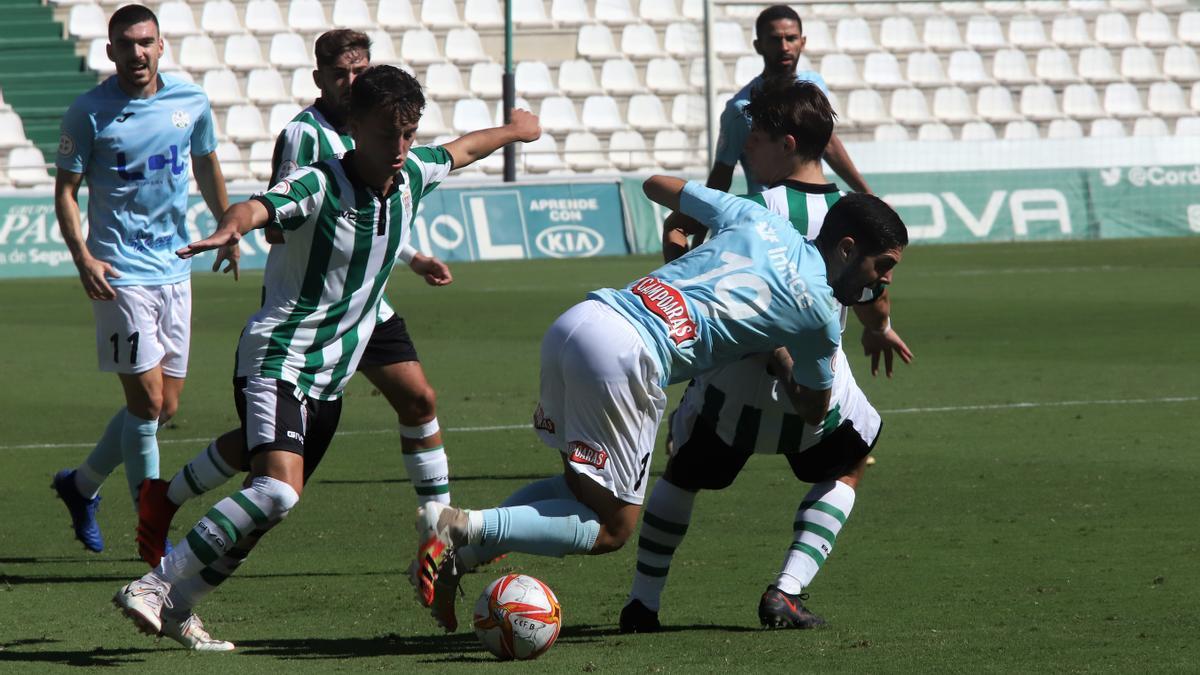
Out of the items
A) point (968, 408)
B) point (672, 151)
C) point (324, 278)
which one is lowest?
point (672, 151)

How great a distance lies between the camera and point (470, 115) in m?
29.4

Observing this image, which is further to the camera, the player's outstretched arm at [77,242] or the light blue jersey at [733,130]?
the light blue jersey at [733,130]

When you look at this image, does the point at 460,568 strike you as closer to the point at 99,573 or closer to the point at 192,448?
the point at 99,573

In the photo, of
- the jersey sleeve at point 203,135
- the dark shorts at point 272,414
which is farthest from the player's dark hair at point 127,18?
the dark shorts at point 272,414

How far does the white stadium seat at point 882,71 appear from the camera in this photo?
31.8 metres

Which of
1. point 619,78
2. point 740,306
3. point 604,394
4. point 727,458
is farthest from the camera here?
point 619,78

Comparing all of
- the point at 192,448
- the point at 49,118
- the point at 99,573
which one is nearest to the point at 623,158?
the point at 49,118

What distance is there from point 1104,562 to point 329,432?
263 centimetres

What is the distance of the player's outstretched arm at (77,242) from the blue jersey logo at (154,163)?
16 centimetres

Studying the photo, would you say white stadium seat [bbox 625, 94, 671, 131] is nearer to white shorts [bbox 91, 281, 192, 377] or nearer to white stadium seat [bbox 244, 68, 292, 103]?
white stadium seat [bbox 244, 68, 292, 103]

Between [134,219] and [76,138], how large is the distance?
0.38 metres

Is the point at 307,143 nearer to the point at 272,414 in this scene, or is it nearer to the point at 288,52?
the point at 272,414

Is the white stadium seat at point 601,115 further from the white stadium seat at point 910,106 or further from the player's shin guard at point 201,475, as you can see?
the player's shin guard at point 201,475

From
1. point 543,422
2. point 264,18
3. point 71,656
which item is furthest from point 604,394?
point 264,18
